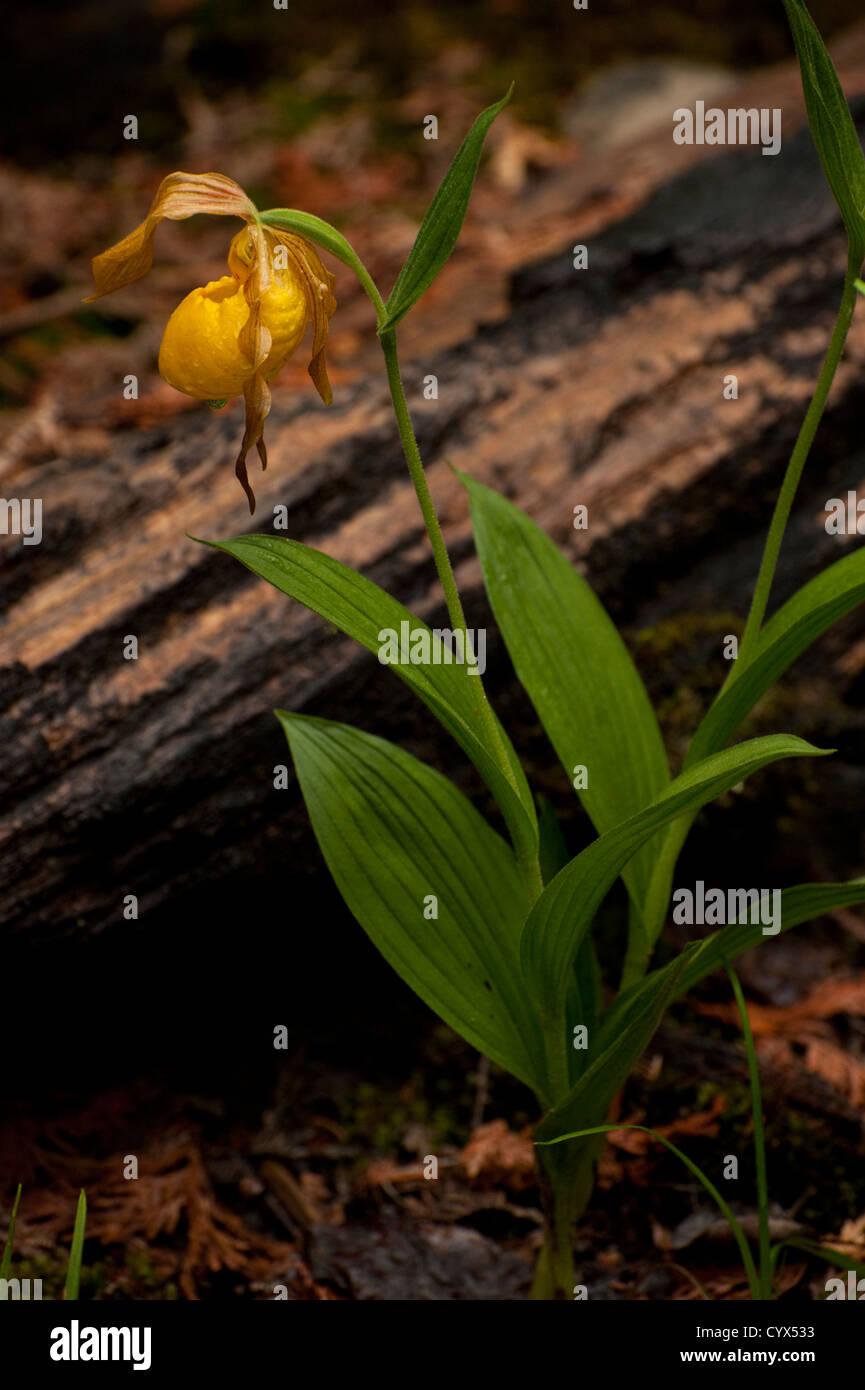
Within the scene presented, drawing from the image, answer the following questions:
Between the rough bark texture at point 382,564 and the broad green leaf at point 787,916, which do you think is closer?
the broad green leaf at point 787,916

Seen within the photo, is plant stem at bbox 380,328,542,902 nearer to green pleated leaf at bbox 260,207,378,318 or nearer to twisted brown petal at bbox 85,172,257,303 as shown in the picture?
green pleated leaf at bbox 260,207,378,318

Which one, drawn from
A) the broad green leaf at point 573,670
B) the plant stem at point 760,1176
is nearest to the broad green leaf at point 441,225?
the broad green leaf at point 573,670

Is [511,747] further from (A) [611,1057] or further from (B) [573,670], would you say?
(A) [611,1057]

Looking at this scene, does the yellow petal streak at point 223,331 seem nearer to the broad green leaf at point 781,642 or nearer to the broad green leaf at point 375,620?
the broad green leaf at point 375,620

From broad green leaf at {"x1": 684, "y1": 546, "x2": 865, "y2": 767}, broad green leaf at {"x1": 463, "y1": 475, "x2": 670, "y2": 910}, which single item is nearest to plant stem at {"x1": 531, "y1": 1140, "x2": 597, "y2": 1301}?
broad green leaf at {"x1": 463, "y1": 475, "x2": 670, "y2": 910}

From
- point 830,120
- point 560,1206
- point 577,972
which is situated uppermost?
point 830,120

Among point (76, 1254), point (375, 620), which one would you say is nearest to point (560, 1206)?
point (76, 1254)
